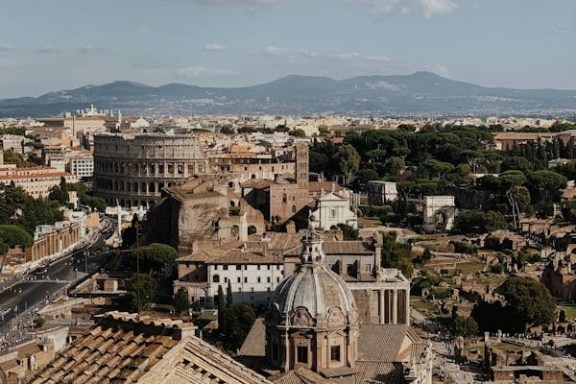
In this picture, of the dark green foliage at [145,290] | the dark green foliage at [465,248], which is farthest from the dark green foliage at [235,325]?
the dark green foliage at [465,248]

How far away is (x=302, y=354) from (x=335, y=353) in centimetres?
54

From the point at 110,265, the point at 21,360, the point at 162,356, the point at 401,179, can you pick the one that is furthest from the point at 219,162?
the point at 162,356

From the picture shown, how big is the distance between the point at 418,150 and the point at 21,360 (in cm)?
6013

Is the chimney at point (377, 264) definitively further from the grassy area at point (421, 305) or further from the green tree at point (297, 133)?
the green tree at point (297, 133)

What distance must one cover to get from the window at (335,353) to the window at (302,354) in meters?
0.41

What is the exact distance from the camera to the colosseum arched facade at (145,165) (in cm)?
7062

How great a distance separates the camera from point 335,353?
16875 millimetres

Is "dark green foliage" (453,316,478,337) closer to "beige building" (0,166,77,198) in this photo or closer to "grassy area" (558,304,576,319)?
"grassy area" (558,304,576,319)

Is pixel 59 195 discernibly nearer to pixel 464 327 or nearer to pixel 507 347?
pixel 464 327

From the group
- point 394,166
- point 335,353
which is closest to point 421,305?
point 335,353

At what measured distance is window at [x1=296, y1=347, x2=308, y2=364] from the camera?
16625 millimetres

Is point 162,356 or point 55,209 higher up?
point 162,356

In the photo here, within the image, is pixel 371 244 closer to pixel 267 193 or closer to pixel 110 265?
pixel 110 265

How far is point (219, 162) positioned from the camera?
7162cm
